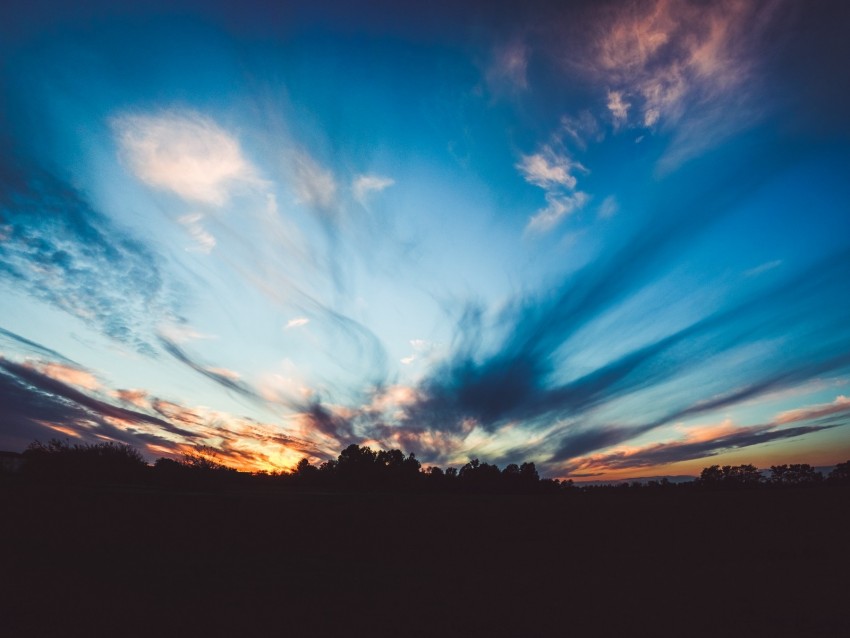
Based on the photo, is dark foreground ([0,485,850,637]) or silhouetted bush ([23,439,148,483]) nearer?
dark foreground ([0,485,850,637])

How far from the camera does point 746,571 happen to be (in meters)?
6.68

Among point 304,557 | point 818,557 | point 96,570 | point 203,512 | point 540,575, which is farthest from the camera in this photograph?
point 203,512

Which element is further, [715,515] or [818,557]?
[715,515]

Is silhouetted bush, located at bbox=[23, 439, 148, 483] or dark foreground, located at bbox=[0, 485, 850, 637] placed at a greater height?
silhouetted bush, located at bbox=[23, 439, 148, 483]

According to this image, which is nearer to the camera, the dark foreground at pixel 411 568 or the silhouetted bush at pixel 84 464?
the dark foreground at pixel 411 568

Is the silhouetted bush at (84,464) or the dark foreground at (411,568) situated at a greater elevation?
the silhouetted bush at (84,464)

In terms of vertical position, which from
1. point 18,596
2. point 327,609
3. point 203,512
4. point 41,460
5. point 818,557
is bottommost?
point 818,557

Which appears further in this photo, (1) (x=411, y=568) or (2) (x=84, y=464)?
(2) (x=84, y=464)

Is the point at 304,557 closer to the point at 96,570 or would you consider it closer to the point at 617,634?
the point at 96,570

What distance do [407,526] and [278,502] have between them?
347 cm

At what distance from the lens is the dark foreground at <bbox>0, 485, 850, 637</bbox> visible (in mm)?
4246

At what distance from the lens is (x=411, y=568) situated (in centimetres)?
674

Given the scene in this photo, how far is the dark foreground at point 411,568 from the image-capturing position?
4246 mm

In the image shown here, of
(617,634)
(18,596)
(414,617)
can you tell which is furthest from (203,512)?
(617,634)
